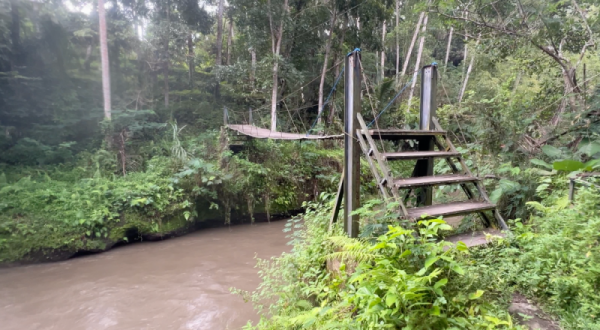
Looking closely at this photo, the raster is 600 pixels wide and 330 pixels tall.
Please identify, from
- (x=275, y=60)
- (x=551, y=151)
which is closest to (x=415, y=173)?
(x=551, y=151)

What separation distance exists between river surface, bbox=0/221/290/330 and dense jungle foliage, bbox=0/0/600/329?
0.37 metres

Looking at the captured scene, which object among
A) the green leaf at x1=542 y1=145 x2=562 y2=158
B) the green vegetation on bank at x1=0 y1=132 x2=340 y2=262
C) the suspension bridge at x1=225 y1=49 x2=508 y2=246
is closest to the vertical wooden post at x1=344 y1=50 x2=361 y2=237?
the suspension bridge at x1=225 y1=49 x2=508 y2=246

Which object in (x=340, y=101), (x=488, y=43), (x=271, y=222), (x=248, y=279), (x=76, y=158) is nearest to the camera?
(x=248, y=279)

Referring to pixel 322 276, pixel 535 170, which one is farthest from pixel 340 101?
pixel 322 276

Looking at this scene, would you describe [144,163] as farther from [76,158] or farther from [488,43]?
[488,43]

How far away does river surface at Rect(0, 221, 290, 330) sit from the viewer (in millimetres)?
2760

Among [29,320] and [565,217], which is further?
[29,320]

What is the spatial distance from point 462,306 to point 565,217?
1.10m

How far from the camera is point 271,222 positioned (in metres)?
5.75

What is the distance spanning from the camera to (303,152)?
259 inches

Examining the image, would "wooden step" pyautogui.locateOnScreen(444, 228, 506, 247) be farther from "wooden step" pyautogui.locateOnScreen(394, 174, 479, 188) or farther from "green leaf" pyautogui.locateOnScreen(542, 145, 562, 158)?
"green leaf" pyautogui.locateOnScreen(542, 145, 562, 158)

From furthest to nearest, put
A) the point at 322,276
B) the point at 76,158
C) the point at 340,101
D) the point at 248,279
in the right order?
the point at 340,101, the point at 76,158, the point at 248,279, the point at 322,276

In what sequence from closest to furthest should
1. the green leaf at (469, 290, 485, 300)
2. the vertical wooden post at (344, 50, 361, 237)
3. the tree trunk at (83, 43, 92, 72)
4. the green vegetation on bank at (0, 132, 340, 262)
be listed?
the green leaf at (469, 290, 485, 300) → the vertical wooden post at (344, 50, 361, 237) → the green vegetation on bank at (0, 132, 340, 262) → the tree trunk at (83, 43, 92, 72)

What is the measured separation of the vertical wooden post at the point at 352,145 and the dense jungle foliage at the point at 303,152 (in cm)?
15
